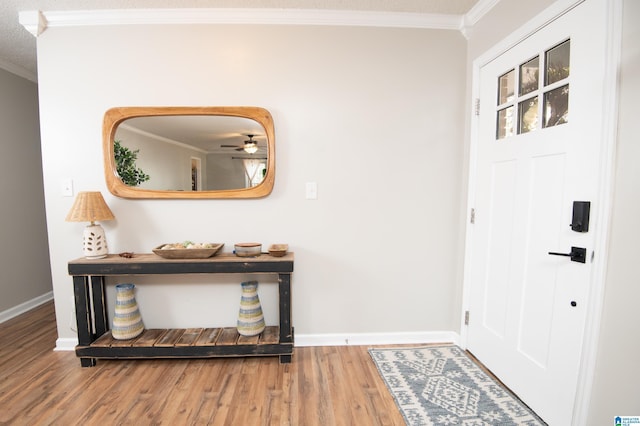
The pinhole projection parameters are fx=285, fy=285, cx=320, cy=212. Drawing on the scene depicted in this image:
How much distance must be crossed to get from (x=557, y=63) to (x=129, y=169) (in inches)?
110

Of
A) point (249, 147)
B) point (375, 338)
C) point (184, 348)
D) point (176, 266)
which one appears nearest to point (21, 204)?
point (176, 266)

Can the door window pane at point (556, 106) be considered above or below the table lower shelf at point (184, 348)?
above

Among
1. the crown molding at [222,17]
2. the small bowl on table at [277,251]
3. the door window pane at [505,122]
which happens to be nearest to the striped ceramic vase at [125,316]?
the small bowl on table at [277,251]

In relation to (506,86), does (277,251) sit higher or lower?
lower

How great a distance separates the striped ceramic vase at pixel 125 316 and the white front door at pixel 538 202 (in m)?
2.53

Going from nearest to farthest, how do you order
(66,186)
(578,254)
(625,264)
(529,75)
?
1. (625,264)
2. (578,254)
3. (529,75)
4. (66,186)

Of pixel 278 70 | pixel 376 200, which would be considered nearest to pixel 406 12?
pixel 278 70

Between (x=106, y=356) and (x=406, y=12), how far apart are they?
10.7 feet

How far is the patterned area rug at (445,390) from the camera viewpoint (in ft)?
5.10

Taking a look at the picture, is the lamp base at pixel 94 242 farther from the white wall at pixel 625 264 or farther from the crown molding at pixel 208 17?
the white wall at pixel 625 264

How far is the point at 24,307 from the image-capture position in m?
2.90

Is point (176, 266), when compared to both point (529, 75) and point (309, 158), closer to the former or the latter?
point (309, 158)

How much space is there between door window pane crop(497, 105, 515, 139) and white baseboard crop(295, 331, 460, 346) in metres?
1.55

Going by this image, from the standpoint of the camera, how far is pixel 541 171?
154 cm
